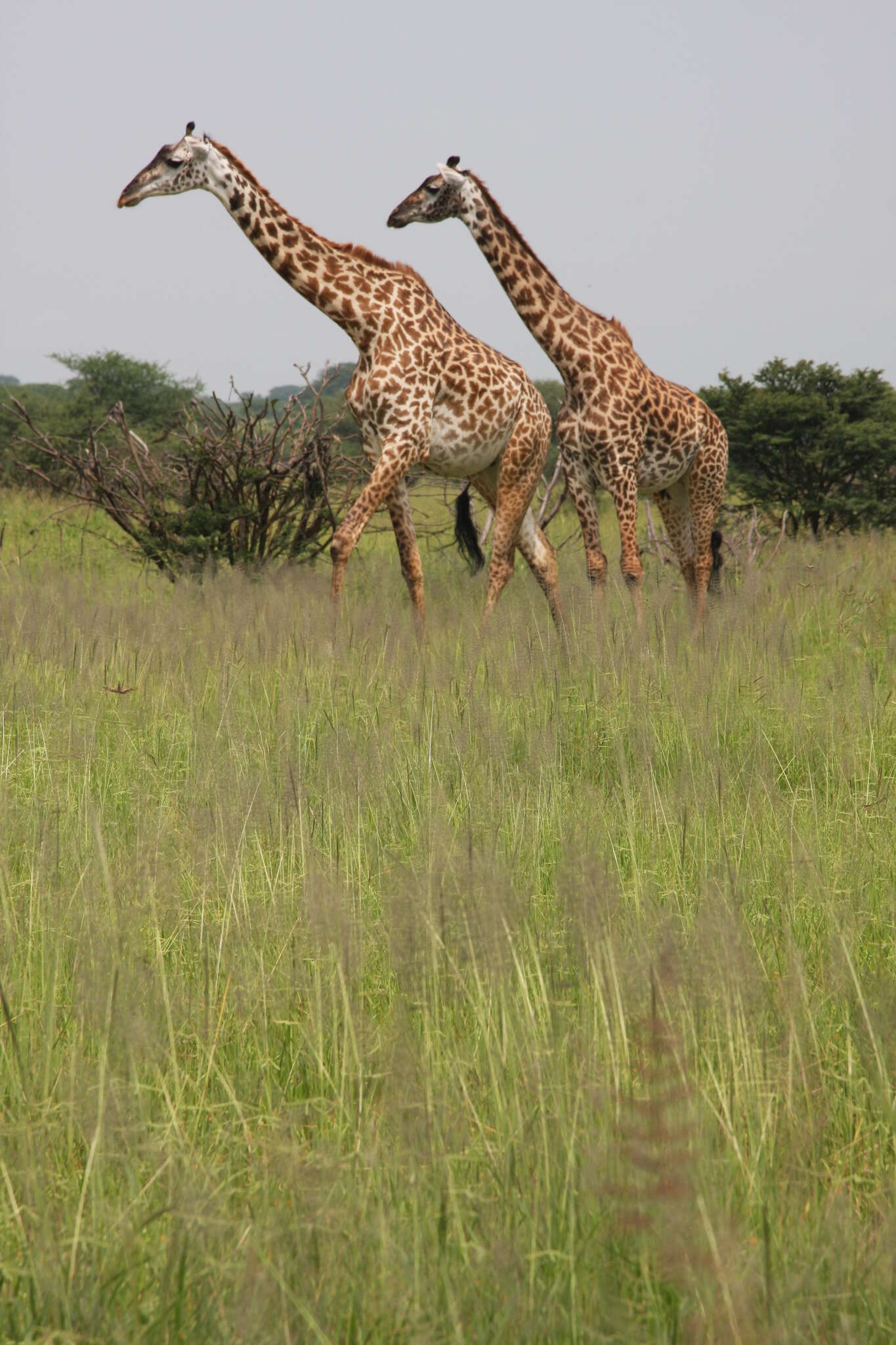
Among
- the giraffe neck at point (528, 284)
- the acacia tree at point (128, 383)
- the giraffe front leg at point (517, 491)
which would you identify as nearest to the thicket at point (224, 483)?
the giraffe front leg at point (517, 491)

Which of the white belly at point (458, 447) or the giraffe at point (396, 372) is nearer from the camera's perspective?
the giraffe at point (396, 372)

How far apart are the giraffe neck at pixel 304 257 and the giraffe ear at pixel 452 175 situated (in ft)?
2.14

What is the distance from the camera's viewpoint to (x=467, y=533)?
350 inches

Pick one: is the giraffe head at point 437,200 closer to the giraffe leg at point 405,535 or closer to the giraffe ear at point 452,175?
the giraffe ear at point 452,175

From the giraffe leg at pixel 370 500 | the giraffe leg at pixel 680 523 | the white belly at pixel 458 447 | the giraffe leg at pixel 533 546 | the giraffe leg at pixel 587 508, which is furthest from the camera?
the giraffe leg at pixel 680 523

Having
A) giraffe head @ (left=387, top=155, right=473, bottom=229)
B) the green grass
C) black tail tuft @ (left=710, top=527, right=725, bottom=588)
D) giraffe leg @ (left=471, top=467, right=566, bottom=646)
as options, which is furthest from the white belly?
the green grass

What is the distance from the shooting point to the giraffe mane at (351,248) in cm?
659

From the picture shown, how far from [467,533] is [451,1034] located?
7.13 m

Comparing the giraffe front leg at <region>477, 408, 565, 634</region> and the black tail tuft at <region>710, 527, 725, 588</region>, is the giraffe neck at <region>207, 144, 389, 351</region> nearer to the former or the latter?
the giraffe front leg at <region>477, 408, 565, 634</region>

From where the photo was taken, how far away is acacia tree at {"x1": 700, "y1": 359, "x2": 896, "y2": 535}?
14.7 m

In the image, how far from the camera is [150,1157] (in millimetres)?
1691

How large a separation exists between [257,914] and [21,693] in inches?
89.0

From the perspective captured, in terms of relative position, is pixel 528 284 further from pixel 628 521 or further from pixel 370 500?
pixel 370 500

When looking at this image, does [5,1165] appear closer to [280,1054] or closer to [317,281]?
[280,1054]
